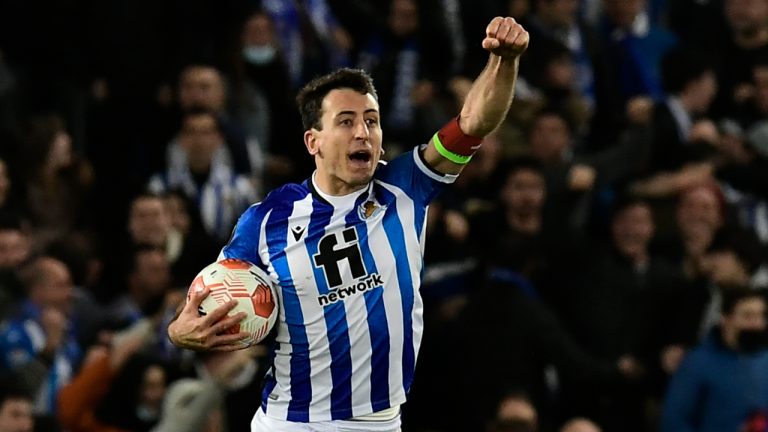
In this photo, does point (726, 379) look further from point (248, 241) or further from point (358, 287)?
point (248, 241)

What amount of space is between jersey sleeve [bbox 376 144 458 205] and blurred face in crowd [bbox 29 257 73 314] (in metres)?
3.16

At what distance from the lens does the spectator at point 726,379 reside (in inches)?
368

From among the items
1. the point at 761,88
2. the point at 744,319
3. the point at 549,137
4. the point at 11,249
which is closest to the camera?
the point at 11,249

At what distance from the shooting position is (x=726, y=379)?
9359mm

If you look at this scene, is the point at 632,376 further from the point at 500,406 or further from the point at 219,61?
the point at 219,61

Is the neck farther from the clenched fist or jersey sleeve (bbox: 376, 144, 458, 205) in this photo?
the clenched fist

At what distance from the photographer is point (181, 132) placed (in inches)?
403

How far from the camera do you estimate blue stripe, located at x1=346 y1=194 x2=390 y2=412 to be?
6.05 meters

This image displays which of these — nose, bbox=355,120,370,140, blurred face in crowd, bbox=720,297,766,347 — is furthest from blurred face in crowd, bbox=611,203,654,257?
nose, bbox=355,120,370,140

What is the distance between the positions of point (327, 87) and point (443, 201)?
4.12 metres

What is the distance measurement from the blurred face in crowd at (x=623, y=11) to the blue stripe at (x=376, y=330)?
7.21 meters

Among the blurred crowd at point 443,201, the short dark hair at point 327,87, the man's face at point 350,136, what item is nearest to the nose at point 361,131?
the man's face at point 350,136

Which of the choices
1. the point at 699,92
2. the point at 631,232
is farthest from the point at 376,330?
the point at 699,92

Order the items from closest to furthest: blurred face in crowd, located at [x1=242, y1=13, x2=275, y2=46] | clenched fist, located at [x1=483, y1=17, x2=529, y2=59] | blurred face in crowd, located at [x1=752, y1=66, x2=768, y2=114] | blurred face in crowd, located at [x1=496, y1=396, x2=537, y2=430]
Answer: clenched fist, located at [x1=483, y1=17, x2=529, y2=59] → blurred face in crowd, located at [x1=496, y1=396, x2=537, y2=430] → blurred face in crowd, located at [x1=242, y1=13, x2=275, y2=46] → blurred face in crowd, located at [x1=752, y1=66, x2=768, y2=114]
